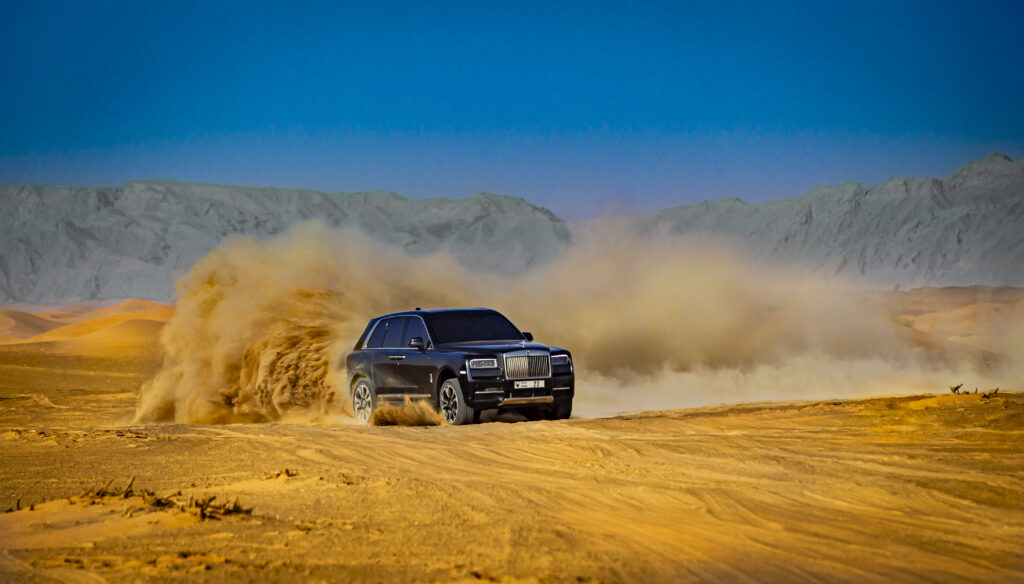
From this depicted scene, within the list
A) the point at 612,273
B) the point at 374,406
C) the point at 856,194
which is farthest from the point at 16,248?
the point at 374,406

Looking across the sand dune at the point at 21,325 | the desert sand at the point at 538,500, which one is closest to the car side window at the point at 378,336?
the desert sand at the point at 538,500

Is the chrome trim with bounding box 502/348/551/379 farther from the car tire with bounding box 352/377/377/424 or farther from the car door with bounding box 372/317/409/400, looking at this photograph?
the car tire with bounding box 352/377/377/424

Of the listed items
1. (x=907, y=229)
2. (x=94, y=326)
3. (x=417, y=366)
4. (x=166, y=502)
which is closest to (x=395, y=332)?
(x=417, y=366)

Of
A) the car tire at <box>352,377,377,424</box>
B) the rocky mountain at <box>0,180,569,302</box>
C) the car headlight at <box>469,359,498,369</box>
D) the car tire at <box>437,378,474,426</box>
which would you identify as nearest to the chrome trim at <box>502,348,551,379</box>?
the car headlight at <box>469,359,498,369</box>

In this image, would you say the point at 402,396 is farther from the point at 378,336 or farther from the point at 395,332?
the point at 378,336

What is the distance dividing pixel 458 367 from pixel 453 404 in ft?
2.32

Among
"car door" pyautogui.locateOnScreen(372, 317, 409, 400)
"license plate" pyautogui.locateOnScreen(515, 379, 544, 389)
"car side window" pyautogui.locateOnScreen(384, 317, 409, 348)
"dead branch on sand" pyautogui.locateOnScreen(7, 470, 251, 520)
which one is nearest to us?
"dead branch on sand" pyautogui.locateOnScreen(7, 470, 251, 520)

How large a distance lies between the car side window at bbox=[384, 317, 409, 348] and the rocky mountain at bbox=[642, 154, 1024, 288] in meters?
94.9

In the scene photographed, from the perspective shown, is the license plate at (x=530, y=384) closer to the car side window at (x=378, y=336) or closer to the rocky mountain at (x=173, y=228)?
the car side window at (x=378, y=336)

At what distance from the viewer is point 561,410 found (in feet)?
48.8

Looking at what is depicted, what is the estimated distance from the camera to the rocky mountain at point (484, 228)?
Answer: 120812 mm

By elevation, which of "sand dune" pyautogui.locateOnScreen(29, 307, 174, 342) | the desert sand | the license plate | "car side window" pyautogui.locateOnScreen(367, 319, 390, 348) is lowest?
the desert sand

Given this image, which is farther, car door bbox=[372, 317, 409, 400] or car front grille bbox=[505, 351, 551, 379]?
car door bbox=[372, 317, 409, 400]

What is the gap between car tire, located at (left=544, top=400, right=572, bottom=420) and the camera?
14.8 metres
